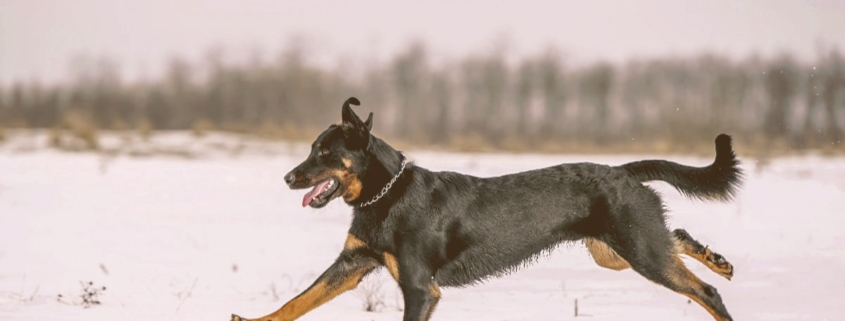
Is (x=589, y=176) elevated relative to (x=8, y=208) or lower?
elevated

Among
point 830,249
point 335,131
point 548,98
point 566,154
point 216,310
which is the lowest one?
point 216,310

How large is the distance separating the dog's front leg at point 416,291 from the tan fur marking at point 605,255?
1.15 metres

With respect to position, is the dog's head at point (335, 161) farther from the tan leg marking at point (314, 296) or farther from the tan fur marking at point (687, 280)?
the tan fur marking at point (687, 280)

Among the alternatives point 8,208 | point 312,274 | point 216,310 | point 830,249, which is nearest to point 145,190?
point 8,208

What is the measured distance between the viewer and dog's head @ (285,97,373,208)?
4410mm

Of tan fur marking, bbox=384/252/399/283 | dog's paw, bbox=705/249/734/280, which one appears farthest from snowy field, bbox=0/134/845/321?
tan fur marking, bbox=384/252/399/283

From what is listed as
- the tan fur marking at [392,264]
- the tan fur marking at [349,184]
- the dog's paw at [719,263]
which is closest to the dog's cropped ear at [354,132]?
the tan fur marking at [349,184]

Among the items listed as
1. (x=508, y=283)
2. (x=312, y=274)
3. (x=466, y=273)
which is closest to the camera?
(x=466, y=273)

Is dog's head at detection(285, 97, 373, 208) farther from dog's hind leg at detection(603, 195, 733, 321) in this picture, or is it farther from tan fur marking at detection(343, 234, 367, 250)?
dog's hind leg at detection(603, 195, 733, 321)

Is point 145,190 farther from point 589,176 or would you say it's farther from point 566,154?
point 589,176

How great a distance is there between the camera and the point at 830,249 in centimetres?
916

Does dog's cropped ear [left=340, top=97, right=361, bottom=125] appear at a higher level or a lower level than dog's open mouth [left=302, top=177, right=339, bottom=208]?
higher

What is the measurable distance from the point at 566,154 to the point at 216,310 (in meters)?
13.2

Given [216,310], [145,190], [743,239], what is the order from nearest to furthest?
[216,310] < [743,239] < [145,190]
